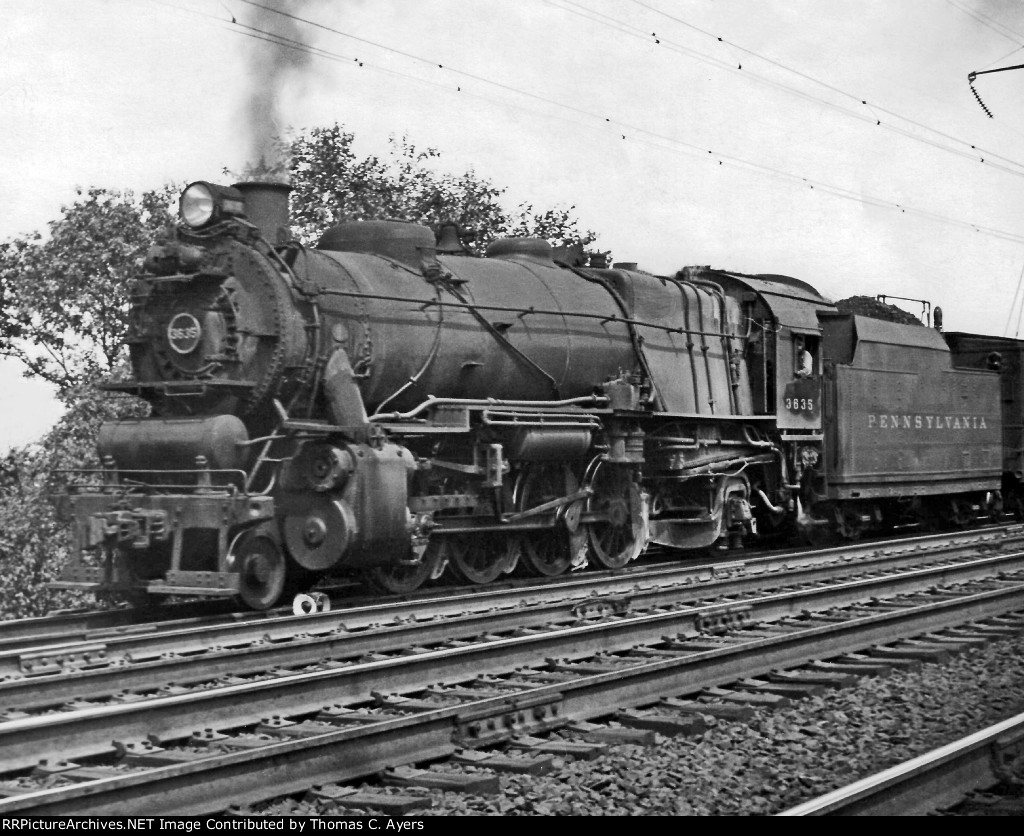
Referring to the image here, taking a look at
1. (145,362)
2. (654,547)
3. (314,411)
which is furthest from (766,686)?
(654,547)

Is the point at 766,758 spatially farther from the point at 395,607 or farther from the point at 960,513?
the point at 960,513

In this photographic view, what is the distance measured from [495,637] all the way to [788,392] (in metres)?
8.34

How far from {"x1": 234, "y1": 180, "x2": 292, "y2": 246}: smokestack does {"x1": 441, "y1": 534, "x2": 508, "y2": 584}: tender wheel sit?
3.32 meters

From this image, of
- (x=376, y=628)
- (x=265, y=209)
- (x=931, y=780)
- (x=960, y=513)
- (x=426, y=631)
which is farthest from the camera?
(x=960, y=513)

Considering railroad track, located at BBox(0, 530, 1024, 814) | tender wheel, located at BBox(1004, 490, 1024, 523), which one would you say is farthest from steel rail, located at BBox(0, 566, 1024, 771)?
tender wheel, located at BBox(1004, 490, 1024, 523)

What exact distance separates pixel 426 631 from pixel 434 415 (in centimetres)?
336

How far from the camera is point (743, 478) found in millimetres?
16281

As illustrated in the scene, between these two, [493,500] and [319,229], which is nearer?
[493,500]

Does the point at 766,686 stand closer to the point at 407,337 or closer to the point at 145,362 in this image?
the point at 407,337

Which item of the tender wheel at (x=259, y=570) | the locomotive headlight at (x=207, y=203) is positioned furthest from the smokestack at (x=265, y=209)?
the tender wheel at (x=259, y=570)

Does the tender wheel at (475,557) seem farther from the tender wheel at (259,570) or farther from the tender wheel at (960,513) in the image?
the tender wheel at (960,513)

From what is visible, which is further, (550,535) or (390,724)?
(550,535)

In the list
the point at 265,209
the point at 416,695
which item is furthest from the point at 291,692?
the point at 265,209

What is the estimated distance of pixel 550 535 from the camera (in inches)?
563
